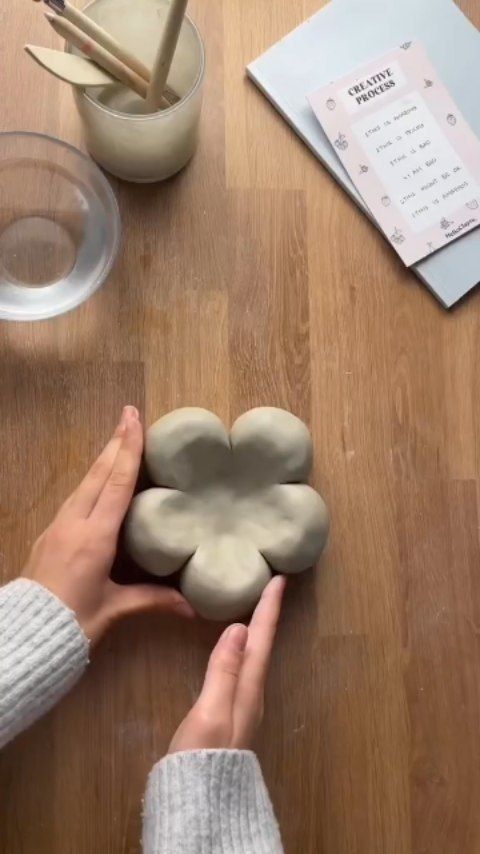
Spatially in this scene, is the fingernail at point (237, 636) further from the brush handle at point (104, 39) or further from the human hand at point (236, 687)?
the brush handle at point (104, 39)

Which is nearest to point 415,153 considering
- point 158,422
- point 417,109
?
point 417,109

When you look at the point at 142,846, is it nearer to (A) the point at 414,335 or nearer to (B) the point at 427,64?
(A) the point at 414,335

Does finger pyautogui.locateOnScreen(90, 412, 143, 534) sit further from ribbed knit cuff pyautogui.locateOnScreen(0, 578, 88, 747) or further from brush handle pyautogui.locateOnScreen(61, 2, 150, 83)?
brush handle pyautogui.locateOnScreen(61, 2, 150, 83)

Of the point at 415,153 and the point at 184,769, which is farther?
the point at 415,153

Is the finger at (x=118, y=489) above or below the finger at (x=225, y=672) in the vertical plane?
above

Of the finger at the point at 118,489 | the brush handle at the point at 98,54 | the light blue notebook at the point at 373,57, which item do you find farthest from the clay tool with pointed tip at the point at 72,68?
the finger at the point at 118,489
